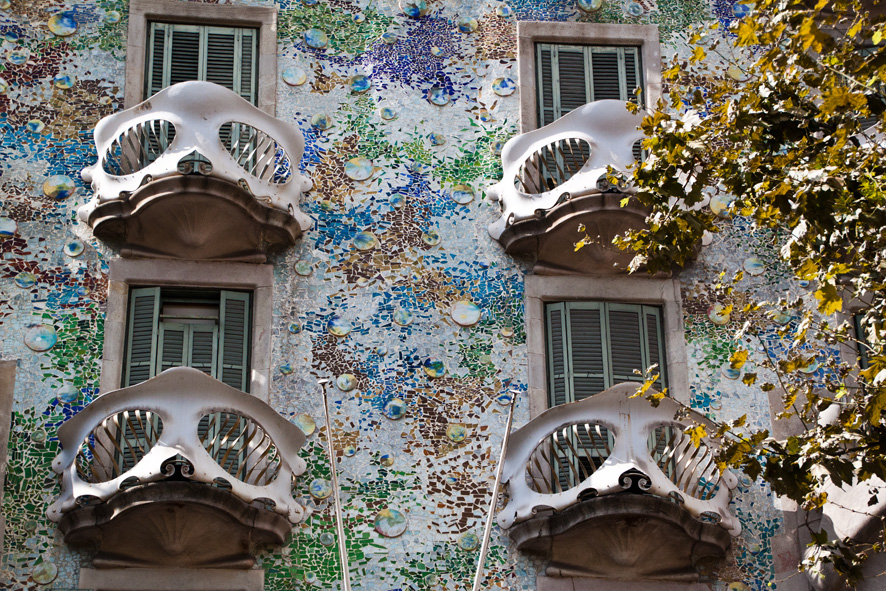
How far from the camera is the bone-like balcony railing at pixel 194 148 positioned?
1545 cm

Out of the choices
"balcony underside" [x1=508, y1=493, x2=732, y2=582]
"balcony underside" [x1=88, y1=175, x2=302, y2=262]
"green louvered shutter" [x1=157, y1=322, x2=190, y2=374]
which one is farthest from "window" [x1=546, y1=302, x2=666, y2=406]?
"green louvered shutter" [x1=157, y1=322, x2=190, y2=374]

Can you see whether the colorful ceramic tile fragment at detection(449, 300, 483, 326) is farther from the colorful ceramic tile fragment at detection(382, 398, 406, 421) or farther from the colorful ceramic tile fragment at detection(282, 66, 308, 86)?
Result: the colorful ceramic tile fragment at detection(282, 66, 308, 86)

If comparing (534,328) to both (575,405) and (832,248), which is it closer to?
(575,405)

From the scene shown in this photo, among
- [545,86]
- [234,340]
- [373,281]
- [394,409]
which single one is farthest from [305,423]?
[545,86]

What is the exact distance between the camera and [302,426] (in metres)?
14.9

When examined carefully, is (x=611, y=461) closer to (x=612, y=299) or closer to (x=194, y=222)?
(x=612, y=299)

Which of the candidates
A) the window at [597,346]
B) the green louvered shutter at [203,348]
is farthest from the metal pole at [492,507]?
the green louvered shutter at [203,348]

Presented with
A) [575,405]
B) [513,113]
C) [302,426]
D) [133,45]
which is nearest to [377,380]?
[302,426]

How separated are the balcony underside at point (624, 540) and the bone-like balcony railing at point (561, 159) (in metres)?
3.18

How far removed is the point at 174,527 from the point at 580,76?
21.7 ft

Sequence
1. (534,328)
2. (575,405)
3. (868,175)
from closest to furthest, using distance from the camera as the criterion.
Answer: (868,175) < (575,405) < (534,328)

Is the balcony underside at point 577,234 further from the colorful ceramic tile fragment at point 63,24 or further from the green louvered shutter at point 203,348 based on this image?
the colorful ceramic tile fragment at point 63,24

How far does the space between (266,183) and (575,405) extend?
12.3 feet

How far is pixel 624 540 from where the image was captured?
14.2 metres
